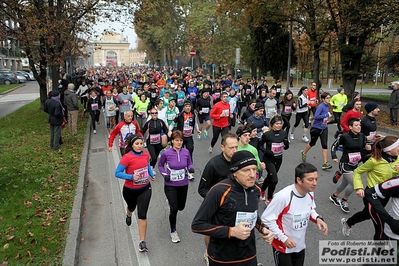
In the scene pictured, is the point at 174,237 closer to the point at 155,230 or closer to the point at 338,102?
the point at 155,230

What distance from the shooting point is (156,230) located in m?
5.75

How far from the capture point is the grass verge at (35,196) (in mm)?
4879

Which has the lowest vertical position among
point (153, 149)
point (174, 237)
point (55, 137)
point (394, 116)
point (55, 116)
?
point (174, 237)

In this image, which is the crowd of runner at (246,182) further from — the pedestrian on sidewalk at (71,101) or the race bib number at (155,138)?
the pedestrian on sidewalk at (71,101)

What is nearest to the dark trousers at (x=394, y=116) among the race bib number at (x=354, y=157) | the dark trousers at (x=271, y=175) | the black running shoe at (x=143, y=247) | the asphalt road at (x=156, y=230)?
the asphalt road at (x=156, y=230)

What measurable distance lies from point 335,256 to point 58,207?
15.7ft

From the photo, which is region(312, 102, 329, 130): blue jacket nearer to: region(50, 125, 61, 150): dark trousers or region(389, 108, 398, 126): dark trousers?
region(389, 108, 398, 126): dark trousers

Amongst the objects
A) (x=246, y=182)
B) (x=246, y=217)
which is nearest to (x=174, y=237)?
(x=246, y=217)

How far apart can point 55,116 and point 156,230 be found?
6404mm

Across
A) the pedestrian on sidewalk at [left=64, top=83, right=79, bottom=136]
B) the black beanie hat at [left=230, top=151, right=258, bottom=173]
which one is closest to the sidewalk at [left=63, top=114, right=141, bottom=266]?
the black beanie hat at [left=230, top=151, right=258, bottom=173]

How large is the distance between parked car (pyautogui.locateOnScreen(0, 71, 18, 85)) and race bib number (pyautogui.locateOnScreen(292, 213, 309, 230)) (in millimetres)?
46881

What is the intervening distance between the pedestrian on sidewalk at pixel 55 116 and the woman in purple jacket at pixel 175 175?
20.9 feet

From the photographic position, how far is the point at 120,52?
157 meters

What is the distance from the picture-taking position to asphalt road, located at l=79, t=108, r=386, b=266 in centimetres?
490
